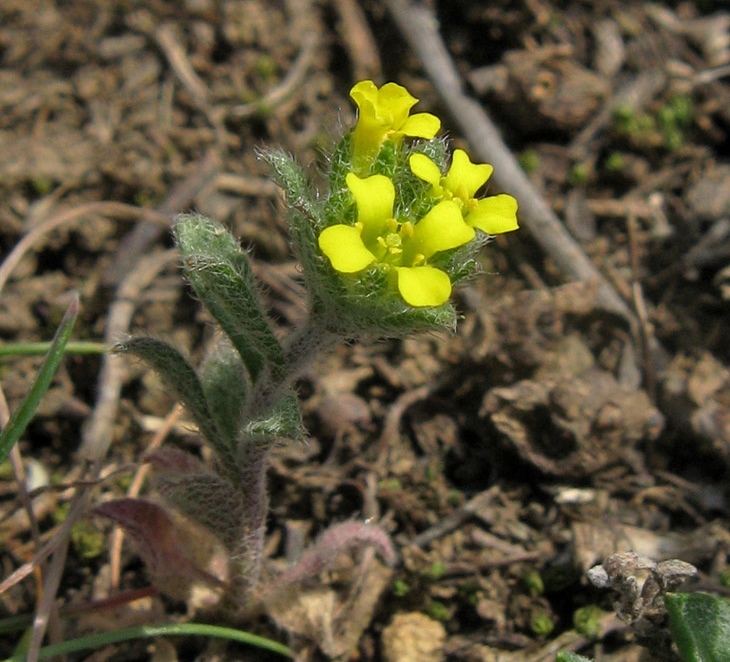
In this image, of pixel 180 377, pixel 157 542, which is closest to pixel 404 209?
pixel 180 377

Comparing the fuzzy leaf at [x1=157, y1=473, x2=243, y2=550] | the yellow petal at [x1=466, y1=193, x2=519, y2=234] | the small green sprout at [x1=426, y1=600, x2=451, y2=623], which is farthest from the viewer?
the small green sprout at [x1=426, y1=600, x2=451, y2=623]

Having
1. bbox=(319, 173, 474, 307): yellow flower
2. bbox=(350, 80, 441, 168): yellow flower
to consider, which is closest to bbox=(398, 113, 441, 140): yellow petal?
bbox=(350, 80, 441, 168): yellow flower

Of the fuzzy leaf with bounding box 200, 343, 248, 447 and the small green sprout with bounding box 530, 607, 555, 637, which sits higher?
the fuzzy leaf with bounding box 200, 343, 248, 447

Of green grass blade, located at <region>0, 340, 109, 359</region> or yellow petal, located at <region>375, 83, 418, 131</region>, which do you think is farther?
green grass blade, located at <region>0, 340, 109, 359</region>

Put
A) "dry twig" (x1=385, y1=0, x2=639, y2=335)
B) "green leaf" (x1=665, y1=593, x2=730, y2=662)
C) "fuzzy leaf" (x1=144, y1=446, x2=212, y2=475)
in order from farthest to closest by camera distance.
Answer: "dry twig" (x1=385, y1=0, x2=639, y2=335) < "fuzzy leaf" (x1=144, y1=446, x2=212, y2=475) < "green leaf" (x1=665, y1=593, x2=730, y2=662)

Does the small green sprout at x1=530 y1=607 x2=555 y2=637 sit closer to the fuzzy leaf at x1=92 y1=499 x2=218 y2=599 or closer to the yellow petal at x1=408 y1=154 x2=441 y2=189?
the fuzzy leaf at x1=92 y1=499 x2=218 y2=599

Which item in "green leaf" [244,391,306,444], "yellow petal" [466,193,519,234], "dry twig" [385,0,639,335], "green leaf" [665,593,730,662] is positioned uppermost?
"yellow petal" [466,193,519,234]

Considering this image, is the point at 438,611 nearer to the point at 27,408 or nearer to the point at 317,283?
the point at 317,283
